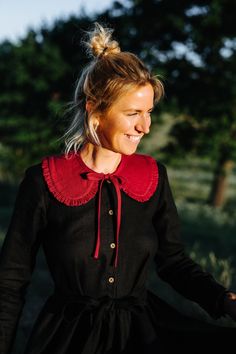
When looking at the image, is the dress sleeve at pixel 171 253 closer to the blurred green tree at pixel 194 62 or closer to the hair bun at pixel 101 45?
the hair bun at pixel 101 45

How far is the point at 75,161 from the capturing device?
2.60 meters

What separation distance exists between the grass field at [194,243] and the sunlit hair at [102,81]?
2448mm

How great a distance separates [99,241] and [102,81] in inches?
30.1

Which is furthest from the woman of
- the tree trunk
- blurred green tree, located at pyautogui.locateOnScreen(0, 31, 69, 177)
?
blurred green tree, located at pyautogui.locateOnScreen(0, 31, 69, 177)

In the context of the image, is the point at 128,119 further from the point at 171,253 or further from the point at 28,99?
the point at 28,99

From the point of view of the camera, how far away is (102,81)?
2.44m

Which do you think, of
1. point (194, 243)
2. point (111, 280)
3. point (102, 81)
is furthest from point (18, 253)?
point (194, 243)

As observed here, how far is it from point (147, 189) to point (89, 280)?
57cm

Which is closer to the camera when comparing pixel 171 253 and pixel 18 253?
pixel 18 253

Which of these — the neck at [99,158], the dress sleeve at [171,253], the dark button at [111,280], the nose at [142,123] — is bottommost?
the dark button at [111,280]

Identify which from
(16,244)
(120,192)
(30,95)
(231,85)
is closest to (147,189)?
(120,192)

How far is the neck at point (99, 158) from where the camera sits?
102 inches

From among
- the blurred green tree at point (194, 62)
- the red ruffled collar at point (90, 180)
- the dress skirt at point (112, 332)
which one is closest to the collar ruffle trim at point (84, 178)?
the red ruffled collar at point (90, 180)

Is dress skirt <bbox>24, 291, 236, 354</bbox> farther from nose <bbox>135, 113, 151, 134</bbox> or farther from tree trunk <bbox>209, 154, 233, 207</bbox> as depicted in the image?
tree trunk <bbox>209, 154, 233, 207</bbox>
